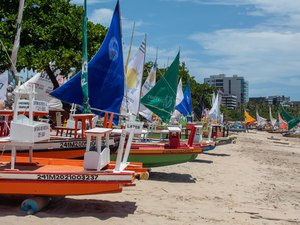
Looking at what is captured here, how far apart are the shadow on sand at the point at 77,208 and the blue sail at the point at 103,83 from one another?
221 cm

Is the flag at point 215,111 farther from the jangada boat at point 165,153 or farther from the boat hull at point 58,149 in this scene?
the boat hull at point 58,149

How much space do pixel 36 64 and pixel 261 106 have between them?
15146 cm

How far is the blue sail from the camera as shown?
9883mm

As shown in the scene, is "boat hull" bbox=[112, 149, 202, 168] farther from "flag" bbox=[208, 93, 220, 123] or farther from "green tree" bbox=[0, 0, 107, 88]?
"flag" bbox=[208, 93, 220, 123]

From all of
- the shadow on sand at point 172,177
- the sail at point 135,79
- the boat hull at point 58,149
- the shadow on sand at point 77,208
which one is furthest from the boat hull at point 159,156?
the shadow on sand at point 77,208

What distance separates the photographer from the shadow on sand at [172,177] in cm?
1376

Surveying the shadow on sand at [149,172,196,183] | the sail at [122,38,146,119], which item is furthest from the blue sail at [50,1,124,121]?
the sail at [122,38,146,119]

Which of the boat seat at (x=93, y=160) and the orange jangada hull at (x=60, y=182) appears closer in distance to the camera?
the orange jangada hull at (x=60, y=182)

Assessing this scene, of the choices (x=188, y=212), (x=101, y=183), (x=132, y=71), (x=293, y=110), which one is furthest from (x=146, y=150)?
(x=293, y=110)

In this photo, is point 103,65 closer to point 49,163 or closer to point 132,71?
point 49,163

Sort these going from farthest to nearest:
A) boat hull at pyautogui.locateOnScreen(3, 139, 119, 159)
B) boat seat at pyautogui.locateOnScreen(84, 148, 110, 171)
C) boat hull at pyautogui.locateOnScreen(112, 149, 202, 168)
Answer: boat hull at pyautogui.locateOnScreen(112, 149, 202, 168)
boat hull at pyautogui.locateOnScreen(3, 139, 119, 159)
boat seat at pyautogui.locateOnScreen(84, 148, 110, 171)

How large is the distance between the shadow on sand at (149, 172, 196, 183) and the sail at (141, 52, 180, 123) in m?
3.21

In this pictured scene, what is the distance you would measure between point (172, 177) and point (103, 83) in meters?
5.50

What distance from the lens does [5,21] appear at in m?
17.0
